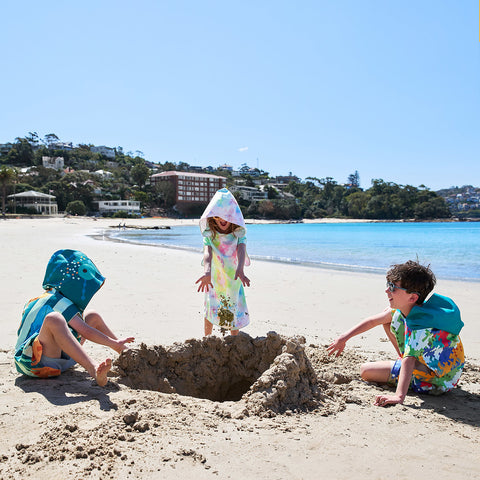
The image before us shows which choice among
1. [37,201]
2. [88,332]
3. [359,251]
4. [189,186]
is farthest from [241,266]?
[189,186]

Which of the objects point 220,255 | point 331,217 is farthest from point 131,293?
point 331,217

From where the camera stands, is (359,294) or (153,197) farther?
(153,197)

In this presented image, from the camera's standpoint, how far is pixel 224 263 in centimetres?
385

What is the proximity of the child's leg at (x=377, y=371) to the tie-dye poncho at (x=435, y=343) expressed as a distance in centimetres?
21

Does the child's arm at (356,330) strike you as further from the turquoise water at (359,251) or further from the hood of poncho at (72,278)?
the turquoise water at (359,251)

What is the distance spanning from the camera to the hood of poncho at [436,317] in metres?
2.66

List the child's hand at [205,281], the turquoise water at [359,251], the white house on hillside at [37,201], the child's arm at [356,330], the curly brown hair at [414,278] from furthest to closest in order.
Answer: the white house on hillside at [37,201]
the turquoise water at [359,251]
the child's hand at [205,281]
the child's arm at [356,330]
the curly brown hair at [414,278]

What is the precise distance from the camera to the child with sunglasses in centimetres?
266

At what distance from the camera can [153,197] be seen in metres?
94.2

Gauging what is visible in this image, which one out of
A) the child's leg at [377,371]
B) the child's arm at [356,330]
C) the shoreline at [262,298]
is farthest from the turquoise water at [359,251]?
the child's leg at [377,371]

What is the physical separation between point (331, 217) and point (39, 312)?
396 ft

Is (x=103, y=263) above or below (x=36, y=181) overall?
below

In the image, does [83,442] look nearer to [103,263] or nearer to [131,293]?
[131,293]

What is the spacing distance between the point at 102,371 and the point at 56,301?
0.62m
